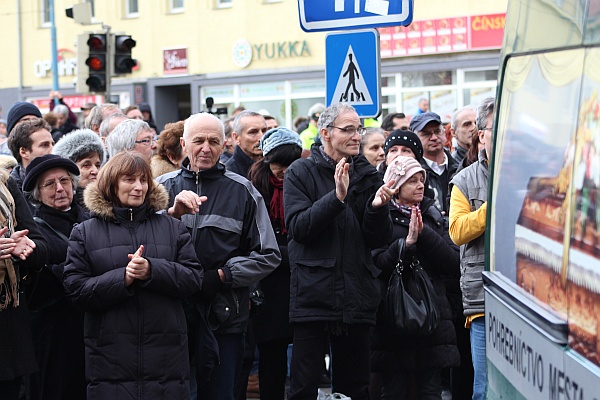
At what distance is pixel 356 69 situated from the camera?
8.47m

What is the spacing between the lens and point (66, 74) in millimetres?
36281

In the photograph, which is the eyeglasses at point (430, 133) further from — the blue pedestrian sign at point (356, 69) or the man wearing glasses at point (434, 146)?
the blue pedestrian sign at point (356, 69)

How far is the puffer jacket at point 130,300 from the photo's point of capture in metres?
6.02

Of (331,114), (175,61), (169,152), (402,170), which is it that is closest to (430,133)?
(402,170)

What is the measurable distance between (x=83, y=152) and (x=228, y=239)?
142cm

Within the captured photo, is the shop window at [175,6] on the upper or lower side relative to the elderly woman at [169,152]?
upper

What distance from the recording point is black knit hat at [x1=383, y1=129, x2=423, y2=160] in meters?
8.93

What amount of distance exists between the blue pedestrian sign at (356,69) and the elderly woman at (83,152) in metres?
1.84

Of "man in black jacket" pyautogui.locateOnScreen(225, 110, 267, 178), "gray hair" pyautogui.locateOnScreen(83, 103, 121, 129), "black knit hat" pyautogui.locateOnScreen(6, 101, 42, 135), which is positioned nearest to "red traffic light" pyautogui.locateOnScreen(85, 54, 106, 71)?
"gray hair" pyautogui.locateOnScreen(83, 103, 121, 129)

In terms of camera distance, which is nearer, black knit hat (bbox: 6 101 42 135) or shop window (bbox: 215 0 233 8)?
black knit hat (bbox: 6 101 42 135)

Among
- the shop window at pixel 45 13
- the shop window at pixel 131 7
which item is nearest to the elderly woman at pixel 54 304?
the shop window at pixel 131 7

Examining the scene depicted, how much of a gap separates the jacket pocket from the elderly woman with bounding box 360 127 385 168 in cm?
291

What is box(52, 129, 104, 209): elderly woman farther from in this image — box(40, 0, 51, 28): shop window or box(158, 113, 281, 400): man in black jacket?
box(40, 0, 51, 28): shop window

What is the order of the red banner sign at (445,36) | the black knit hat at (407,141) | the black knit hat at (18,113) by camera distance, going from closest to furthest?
the black knit hat at (407,141) < the black knit hat at (18,113) < the red banner sign at (445,36)
